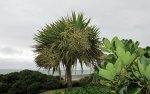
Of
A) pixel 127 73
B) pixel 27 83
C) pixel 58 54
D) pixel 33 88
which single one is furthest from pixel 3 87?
pixel 127 73

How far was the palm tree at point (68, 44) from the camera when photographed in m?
27.5

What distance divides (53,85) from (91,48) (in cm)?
386

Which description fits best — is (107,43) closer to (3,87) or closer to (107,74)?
(107,74)

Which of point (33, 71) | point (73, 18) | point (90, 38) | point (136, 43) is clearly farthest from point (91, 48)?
point (136, 43)

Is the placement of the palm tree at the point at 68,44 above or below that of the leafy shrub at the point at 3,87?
above

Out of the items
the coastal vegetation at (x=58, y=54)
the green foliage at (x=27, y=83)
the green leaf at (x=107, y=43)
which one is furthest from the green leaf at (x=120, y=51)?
the green foliage at (x=27, y=83)

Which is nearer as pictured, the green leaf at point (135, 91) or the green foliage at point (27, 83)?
the green leaf at point (135, 91)

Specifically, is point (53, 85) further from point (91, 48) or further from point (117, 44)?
point (117, 44)

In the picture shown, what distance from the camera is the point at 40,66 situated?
100 feet

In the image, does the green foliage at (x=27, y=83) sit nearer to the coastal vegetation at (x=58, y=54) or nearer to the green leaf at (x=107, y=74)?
the coastal vegetation at (x=58, y=54)

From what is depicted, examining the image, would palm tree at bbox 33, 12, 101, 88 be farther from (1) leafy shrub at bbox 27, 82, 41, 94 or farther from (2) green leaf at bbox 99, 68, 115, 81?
(2) green leaf at bbox 99, 68, 115, 81

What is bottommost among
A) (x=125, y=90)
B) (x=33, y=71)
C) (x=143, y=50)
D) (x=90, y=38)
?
(x=125, y=90)

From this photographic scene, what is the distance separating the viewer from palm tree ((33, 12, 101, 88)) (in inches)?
1082

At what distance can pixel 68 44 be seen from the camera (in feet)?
90.7
